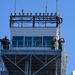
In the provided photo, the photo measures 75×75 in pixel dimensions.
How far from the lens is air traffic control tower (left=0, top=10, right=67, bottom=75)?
70875mm

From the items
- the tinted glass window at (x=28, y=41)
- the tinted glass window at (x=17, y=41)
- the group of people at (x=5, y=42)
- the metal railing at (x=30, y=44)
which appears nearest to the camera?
the group of people at (x=5, y=42)

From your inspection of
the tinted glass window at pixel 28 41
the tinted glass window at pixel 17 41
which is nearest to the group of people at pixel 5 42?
the tinted glass window at pixel 17 41

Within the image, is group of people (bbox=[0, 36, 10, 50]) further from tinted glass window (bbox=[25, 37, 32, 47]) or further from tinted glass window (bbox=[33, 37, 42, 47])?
tinted glass window (bbox=[33, 37, 42, 47])

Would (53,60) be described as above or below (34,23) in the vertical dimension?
below

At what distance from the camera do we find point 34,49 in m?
71.2

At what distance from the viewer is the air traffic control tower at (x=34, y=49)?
70875 mm

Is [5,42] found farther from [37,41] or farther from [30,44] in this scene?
[37,41]

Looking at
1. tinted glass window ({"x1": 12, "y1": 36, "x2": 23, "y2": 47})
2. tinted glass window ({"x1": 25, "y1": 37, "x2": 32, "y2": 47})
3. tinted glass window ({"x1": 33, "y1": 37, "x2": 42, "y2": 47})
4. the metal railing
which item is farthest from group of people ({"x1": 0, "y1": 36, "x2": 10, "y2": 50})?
tinted glass window ({"x1": 33, "y1": 37, "x2": 42, "y2": 47})

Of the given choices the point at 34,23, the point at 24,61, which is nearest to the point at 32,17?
the point at 34,23

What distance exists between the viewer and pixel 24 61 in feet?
237

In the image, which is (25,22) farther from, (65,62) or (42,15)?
(65,62)

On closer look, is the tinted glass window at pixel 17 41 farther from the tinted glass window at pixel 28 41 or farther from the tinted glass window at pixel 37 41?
the tinted glass window at pixel 37 41

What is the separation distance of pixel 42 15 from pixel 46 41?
4114 millimetres

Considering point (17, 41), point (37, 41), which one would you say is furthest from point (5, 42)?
point (37, 41)
